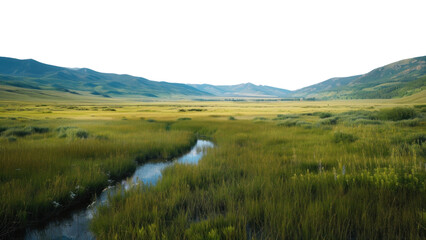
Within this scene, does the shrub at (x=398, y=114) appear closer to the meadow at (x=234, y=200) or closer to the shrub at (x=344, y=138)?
the shrub at (x=344, y=138)

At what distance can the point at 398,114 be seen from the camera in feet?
65.2

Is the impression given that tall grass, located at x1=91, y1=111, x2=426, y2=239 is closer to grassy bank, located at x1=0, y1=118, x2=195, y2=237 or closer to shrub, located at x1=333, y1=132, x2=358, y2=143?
grassy bank, located at x1=0, y1=118, x2=195, y2=237

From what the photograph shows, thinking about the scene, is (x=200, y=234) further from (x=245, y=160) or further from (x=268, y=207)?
(x=245, y=160)

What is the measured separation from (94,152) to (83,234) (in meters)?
6.18

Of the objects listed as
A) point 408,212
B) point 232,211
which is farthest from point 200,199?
point 408,212

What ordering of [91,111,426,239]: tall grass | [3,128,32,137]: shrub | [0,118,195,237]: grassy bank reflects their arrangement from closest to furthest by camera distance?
[91,111,426,239]: tall grass → [0,118,195,237]: grassy bank → [3,128,32,137]: shrub

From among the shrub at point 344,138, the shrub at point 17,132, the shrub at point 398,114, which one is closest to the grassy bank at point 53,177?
the shrub at point 17,132

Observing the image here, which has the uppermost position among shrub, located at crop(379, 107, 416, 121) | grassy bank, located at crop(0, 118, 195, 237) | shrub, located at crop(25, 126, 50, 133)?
shrub, located at crop(379, 107, 416, 121)

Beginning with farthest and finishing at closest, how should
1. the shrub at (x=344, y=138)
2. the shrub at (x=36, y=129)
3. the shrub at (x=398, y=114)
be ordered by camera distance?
the shrub at (x=398, y=114)
the shrub at (x=36, y=129)
the shrub at (x=344, y=138)

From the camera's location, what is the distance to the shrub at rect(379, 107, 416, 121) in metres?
19.3

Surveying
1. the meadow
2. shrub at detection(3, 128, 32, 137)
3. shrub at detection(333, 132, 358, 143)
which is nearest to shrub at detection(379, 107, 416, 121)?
shrub at detection(333, 132, 358, 143)

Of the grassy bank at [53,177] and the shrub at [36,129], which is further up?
the shrub at [36,129]

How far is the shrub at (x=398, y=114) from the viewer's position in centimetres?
1932

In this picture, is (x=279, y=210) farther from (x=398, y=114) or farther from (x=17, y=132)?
(x=398, y=114)
